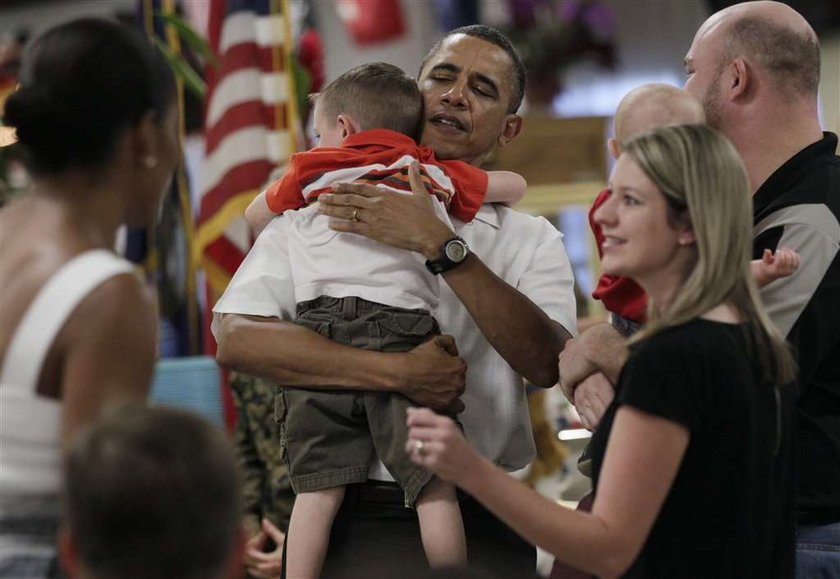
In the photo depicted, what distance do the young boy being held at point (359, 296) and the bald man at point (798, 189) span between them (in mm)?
532

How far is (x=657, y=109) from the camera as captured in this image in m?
2.19

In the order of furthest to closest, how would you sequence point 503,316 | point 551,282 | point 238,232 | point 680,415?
point 238,232, point 551,282, point 503,316, point 680,415

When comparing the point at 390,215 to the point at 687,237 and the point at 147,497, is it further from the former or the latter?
the point at 147,497

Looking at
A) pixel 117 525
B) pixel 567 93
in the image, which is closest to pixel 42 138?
pixel 117 525

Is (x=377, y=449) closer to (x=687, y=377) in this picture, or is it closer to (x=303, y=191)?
(x=303, y=191)

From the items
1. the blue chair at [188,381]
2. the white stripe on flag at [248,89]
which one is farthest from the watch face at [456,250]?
the blue chair at [188,381]

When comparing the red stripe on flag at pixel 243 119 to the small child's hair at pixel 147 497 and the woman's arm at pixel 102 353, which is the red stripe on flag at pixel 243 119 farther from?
the small child's hair at pixel 147 497

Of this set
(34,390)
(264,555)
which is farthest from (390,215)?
(264,555)

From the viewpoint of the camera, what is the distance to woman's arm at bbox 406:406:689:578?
160 centimetres

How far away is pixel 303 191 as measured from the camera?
7.68 feet

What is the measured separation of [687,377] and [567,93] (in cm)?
637

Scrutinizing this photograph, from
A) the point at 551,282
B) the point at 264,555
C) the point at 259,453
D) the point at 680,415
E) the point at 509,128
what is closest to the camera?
the point at 680,415

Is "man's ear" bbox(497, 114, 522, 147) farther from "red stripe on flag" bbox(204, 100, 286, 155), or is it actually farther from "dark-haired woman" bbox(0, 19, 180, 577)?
"red stripe on flag" bbox(204, 100, 286, 155)

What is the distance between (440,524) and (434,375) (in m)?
0.27
